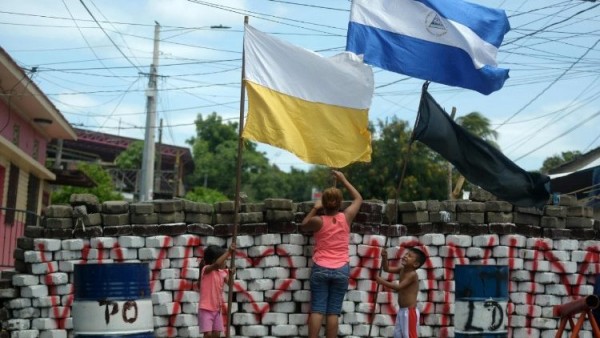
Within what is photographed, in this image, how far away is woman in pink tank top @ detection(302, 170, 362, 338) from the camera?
972cm

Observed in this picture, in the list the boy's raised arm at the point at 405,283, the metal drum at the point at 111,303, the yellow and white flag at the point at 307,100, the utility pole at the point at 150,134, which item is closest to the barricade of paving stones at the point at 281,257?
the boy's raised arm at the point at 405,283

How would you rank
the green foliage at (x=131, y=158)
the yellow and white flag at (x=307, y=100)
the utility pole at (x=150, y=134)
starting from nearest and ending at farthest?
the yellow and white flag at (x=307, y=100) < the utility pole at (x=150, y=134) < the green foliage at (x=131, y=158)

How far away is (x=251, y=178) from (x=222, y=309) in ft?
152

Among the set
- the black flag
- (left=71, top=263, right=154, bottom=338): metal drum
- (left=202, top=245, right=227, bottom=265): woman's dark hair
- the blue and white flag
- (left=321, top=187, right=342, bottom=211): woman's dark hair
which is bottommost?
(left=71, top=263, right=154, bottom=338): metal drum

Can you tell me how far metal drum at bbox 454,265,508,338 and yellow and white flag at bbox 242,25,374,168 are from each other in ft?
5.23

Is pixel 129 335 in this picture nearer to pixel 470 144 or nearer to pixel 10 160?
pixel 470 144

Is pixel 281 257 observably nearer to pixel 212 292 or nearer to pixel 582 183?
pixel 212 292

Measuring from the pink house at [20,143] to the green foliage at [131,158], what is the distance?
2430cm

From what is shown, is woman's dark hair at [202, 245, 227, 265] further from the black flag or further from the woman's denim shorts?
the black flag

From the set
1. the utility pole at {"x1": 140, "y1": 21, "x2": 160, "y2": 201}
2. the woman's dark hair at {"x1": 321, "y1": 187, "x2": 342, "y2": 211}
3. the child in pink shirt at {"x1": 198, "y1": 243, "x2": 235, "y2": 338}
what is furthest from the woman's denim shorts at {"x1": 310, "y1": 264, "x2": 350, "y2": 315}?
the utility pole at {"x1": 140, "y1": 21, "x2": 160, "y2": 201}

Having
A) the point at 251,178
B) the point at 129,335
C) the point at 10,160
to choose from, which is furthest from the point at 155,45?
the point at 129,335

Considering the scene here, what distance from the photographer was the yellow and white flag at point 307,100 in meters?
9.23

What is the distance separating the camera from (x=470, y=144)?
1041cm

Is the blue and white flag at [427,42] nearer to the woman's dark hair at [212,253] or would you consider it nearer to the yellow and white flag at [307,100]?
the yellow and white flag at [307,100]
